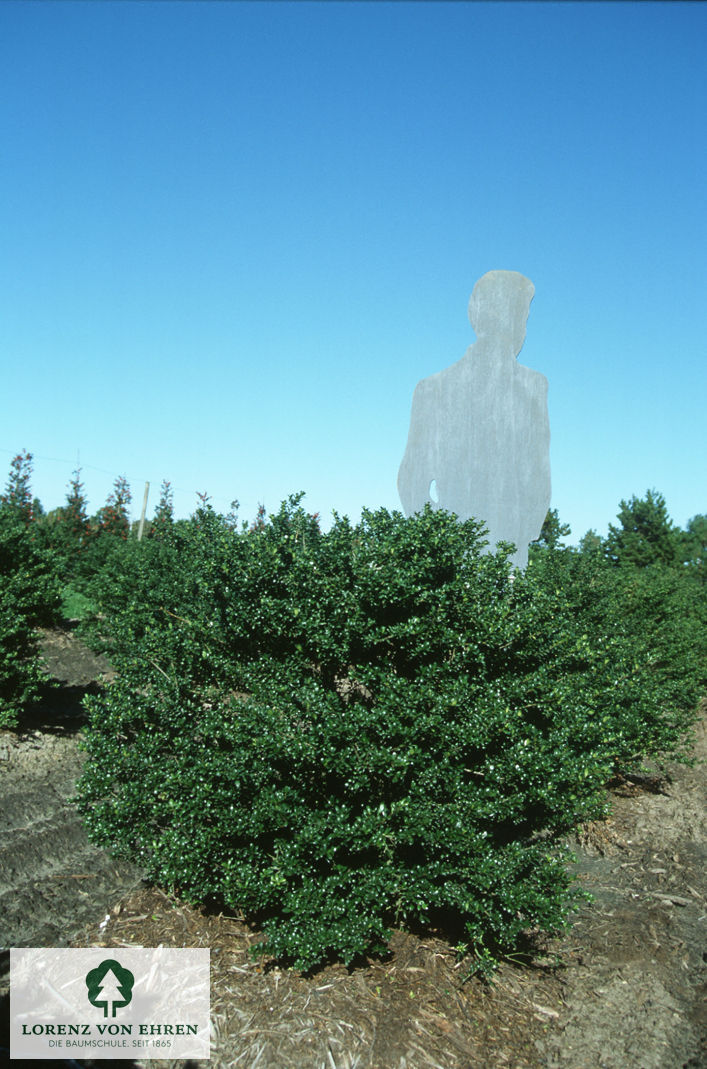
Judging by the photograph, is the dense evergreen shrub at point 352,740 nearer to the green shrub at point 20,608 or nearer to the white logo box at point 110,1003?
Answer: the white logo box at point 110,1003

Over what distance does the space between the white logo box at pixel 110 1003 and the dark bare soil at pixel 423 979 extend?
12 cm

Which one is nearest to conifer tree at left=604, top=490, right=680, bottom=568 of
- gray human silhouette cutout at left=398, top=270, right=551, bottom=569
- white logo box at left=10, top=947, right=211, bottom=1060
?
gray human silhouette cutout at left=398, top=270, right=551, bottom=569

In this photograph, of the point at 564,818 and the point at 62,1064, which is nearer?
the point at 62,1064

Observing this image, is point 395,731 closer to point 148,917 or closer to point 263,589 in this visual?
point 263,589

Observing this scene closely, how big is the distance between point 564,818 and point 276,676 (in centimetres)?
185

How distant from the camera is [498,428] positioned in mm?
6746

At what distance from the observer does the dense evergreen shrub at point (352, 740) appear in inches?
155

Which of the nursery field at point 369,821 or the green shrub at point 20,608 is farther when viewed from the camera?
the green shrub at point 20,608

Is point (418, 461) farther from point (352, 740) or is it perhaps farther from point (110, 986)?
point (110, 986)

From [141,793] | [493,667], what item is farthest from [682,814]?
[141,793]

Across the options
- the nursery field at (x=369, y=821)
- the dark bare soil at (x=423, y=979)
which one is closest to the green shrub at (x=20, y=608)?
the dark bare soil at (x=423, y=979)

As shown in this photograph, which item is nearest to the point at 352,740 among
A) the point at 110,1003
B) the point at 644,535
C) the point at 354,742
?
the point at 354,742

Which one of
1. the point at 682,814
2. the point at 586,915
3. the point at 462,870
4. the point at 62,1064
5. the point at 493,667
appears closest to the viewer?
the point at 62,1064

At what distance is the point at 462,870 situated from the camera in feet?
12.9
